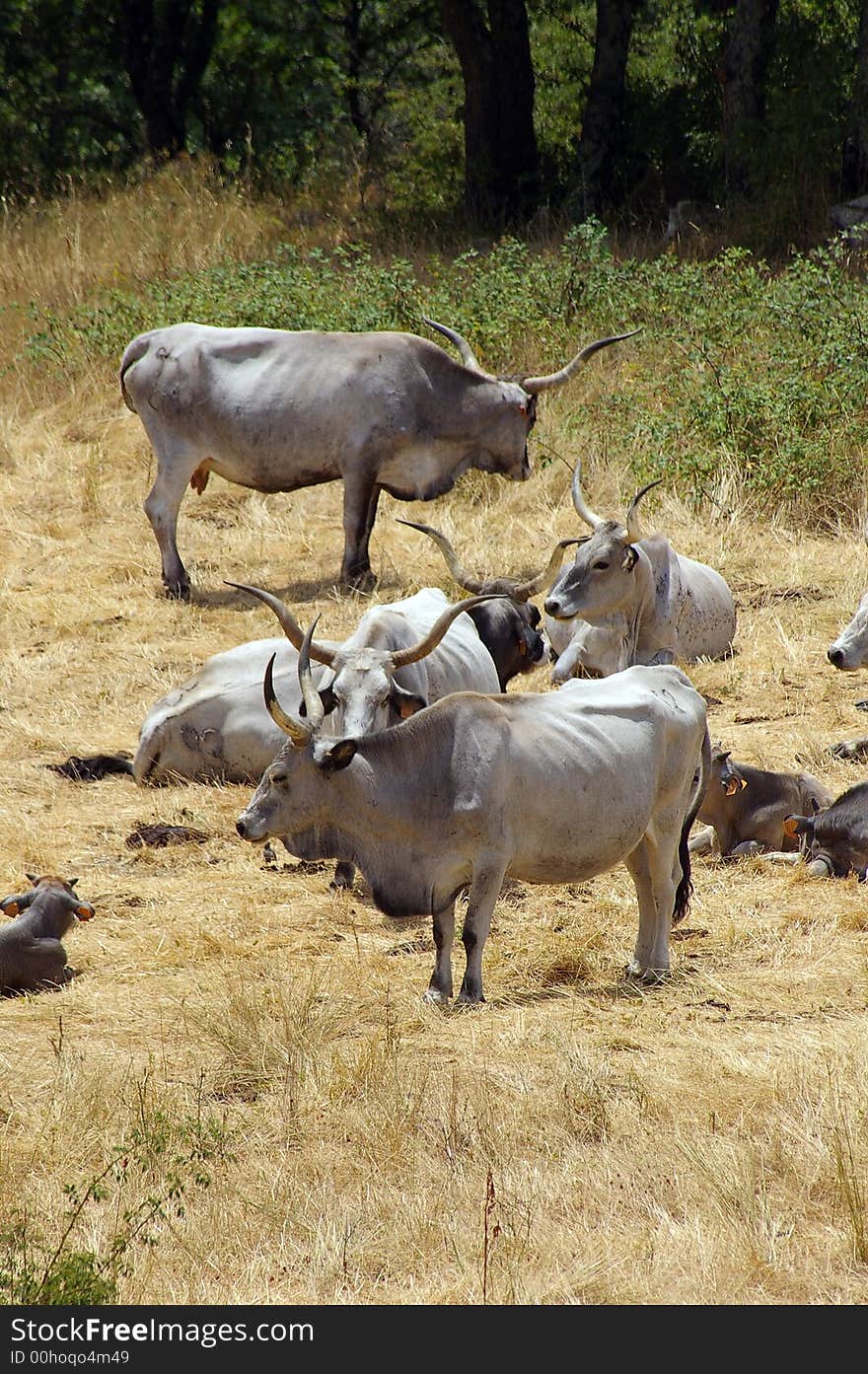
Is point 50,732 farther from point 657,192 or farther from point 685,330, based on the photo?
point 657,192

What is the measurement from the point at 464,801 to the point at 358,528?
638 centimetres

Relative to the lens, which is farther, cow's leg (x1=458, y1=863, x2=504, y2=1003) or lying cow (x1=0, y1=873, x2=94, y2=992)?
lying cow (x1=0, y1=873, x2=94, y2=992)

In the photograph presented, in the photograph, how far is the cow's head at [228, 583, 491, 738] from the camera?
7043mm

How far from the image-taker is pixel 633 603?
10.0 metres

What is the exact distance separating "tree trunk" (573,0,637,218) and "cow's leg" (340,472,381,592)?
8498mm

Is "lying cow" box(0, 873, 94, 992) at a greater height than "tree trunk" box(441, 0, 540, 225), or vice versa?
"tree trunk" box(441, 0, 540, 225)

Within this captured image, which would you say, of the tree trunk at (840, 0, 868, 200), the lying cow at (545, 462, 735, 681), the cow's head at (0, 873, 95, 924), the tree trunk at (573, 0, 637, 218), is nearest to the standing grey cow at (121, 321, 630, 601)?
the lying cow at (545, 462, 735, 681)

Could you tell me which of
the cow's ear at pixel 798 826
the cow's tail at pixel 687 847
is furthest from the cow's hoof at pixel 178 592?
the cow's tail at pixel 687 847

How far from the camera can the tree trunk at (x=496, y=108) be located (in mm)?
20312

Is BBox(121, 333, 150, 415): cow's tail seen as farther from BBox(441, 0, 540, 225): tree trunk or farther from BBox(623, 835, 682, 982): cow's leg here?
BBox(441, 0, 540, 225): tree trunk

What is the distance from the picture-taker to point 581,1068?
5332 mm

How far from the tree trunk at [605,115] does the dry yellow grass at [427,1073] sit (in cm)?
1141

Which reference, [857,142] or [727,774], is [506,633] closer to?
[727,774]

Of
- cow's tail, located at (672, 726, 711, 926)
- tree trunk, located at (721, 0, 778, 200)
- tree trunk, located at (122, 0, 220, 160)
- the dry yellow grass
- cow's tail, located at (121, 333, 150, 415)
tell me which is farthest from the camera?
tree trunk, located at (122, 0, 220, 160)
